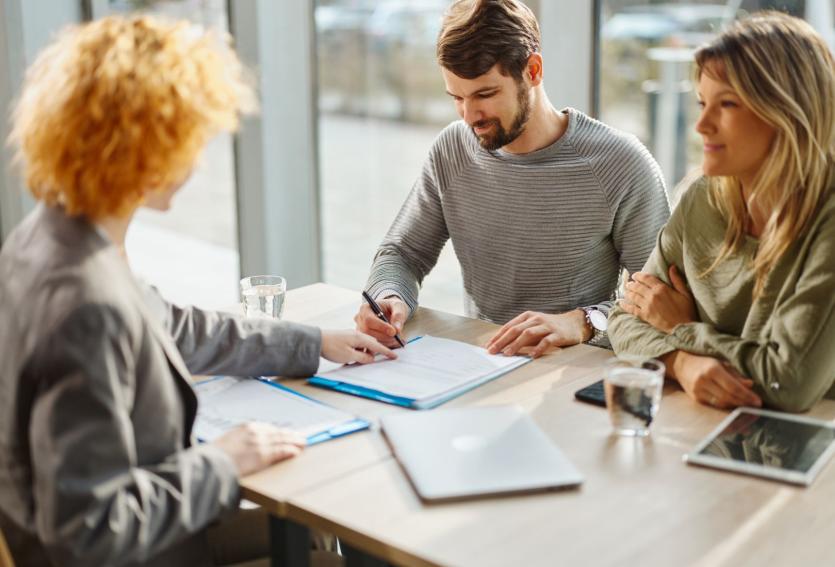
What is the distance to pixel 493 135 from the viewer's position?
2.21 metres

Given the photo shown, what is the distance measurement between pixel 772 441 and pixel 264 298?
3.29 feet

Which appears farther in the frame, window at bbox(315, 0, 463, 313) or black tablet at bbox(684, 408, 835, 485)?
window at bbox(315, 0, 463, 313)

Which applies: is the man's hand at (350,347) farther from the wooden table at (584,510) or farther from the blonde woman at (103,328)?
the blonde woman at (103,328)

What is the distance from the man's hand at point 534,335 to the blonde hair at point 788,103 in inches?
15.5

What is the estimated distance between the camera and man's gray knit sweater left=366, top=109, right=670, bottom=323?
2.19 m

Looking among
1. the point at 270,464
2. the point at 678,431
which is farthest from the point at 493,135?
the point at 270,464

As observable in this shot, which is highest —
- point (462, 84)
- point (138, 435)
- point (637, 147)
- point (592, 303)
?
point (462, 84)

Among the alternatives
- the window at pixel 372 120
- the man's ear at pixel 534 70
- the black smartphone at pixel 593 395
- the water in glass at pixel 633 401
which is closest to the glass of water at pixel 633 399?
the water in glass at pixel 633 401

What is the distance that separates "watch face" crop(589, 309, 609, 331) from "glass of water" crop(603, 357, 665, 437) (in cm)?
49

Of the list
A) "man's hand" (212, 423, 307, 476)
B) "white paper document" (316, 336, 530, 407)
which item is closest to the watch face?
"white paper document" (316, 336, 530, 407)

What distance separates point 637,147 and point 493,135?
0.32 m

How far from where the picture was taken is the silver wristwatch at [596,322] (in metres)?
2.00

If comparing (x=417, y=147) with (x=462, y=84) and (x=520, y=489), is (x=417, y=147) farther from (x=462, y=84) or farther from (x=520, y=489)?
(x=520, y=489)

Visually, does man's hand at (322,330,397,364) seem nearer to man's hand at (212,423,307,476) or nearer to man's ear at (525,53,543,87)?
man's hand at (212,423,307,476)
